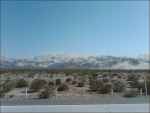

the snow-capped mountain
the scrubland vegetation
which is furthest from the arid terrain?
the snow-capped mountain

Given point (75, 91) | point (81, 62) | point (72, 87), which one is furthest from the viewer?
point (81, 62)

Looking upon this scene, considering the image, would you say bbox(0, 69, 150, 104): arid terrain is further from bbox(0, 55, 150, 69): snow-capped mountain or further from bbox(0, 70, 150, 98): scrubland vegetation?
bbox(0, 55, 150, 69): snow-capped mountain

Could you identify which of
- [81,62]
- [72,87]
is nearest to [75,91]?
[72,87]

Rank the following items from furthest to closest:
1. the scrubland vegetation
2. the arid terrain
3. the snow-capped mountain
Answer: the snow-capped mountain < the scrubland vegetation < the arid terrain

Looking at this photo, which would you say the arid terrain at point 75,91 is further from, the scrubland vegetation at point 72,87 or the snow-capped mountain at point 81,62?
the snow-capped mountain at point 81,62

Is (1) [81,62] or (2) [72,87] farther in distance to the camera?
(1) [81,62]

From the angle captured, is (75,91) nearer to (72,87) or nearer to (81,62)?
(72,87)

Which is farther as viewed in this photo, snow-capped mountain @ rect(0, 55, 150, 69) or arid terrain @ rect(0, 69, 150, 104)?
snow-capped mountain @ rect(0, 55, 150, 69)

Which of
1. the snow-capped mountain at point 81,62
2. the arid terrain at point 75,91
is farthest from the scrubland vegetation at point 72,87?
the snow-capped mountain at point 81,62

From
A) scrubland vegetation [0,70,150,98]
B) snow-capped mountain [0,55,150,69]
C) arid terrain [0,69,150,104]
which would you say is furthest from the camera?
snow-capped mountain [0,55,150,69]

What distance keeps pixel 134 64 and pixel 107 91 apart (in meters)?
22.8

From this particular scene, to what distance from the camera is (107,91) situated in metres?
13.3

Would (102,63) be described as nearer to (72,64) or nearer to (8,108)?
(72,64)

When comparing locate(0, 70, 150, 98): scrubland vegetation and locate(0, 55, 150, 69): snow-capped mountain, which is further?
locate(0, 55, 150, 69): snow-capped mountain
